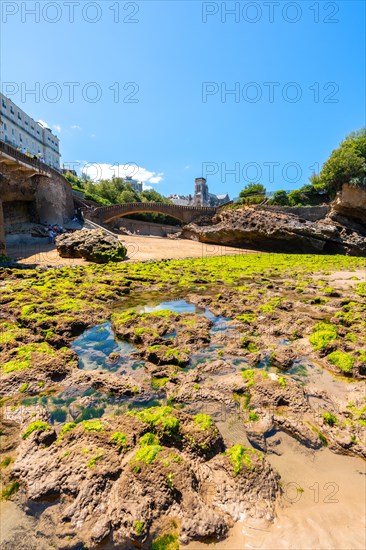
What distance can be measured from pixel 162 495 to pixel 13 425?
2.62 m

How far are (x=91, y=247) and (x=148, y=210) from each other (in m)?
24.4

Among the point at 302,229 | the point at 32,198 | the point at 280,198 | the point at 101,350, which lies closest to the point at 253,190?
the point at 280,198

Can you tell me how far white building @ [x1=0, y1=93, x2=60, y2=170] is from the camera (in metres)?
54.4

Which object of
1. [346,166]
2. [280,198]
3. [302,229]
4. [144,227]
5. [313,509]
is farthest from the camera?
[144,227]

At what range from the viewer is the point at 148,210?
44.0 meters

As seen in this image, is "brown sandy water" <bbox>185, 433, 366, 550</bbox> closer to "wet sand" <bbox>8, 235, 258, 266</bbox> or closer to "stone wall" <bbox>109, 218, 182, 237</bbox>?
"wet sand" <bbox>8, 235, 258, 266</bbox>

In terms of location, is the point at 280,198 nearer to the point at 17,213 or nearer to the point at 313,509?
the point at 17,213

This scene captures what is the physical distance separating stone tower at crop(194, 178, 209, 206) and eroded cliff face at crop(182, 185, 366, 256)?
260 feet

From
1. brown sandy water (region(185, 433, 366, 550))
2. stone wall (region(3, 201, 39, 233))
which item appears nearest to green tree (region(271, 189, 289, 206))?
stone wall (region(3, 201, 39, 233))

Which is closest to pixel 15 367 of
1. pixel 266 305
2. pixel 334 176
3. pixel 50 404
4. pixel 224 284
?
pixel 50 404

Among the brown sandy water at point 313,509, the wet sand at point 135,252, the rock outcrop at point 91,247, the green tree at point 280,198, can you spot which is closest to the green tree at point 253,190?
the green tree at point 280,198

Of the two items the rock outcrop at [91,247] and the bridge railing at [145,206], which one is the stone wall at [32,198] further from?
the rock outcrop at [91,247]

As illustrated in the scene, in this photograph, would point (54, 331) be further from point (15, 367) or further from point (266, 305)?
point (266, 305)

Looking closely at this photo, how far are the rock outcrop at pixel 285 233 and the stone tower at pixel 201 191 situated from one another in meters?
78.6
